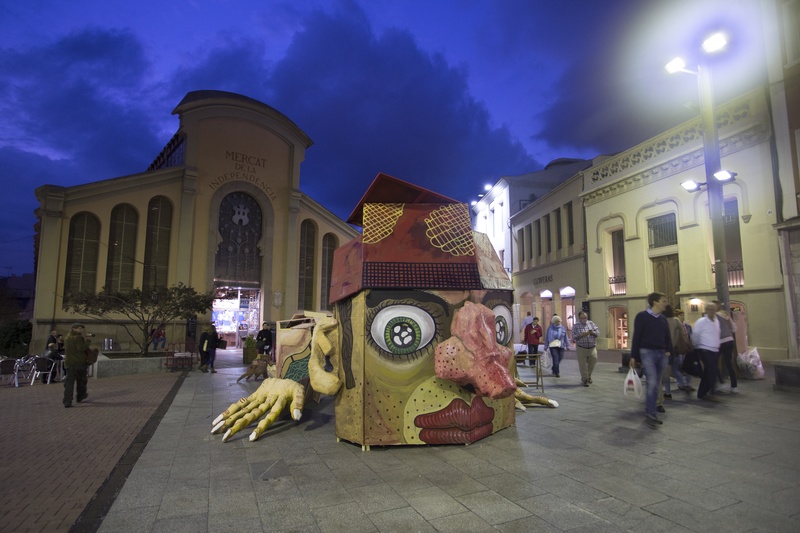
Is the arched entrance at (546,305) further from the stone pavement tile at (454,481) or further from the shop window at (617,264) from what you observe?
the stone pavement tile at (454,481)

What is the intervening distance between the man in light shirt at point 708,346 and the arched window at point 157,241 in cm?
2222

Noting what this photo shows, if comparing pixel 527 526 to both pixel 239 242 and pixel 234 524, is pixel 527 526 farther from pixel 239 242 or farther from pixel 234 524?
pixel 239 242

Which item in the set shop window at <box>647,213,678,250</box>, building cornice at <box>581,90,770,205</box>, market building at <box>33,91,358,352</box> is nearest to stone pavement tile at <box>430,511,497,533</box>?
building cornice at <box>581,90,770,205</box>

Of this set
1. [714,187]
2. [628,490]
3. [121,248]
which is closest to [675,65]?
[714,187]

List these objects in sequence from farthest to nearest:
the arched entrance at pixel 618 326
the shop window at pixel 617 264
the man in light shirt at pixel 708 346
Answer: the shop window at pixel 617 264, the arched entrance at pixel 618 326, the man in light shirt at pixel 708 346

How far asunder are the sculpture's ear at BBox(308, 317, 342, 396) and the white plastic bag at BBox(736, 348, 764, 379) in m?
9.46

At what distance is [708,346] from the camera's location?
739cm

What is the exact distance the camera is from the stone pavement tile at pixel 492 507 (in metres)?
3.10

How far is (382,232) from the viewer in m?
5.31

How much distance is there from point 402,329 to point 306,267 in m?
23.1

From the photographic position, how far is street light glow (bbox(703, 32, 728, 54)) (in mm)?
9484

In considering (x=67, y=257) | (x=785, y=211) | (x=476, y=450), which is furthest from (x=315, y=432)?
(x=67, y=257)

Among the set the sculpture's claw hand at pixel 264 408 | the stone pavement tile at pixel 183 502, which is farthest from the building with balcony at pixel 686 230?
the stone pavement tile at pixel 183 502

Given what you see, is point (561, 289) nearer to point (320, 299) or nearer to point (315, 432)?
point (320, 299)
